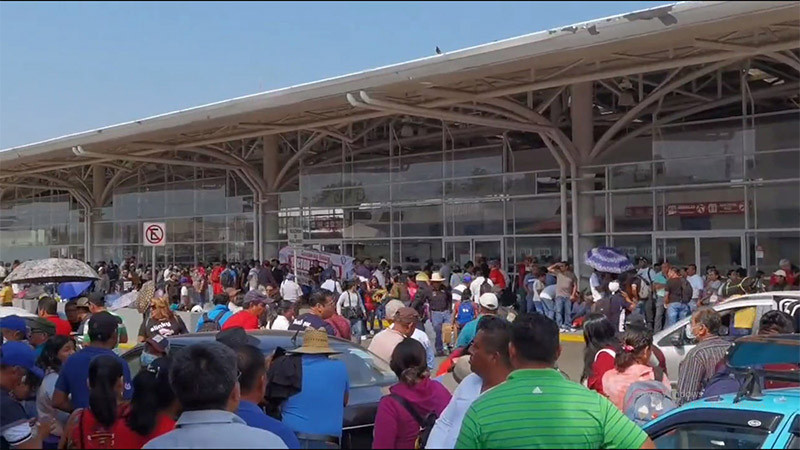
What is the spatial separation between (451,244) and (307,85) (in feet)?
33.0

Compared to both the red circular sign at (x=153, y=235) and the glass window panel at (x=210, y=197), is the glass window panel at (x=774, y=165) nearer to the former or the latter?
the red circular sign at (x=153, y=235)

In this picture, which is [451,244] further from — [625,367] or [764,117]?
[625,367]

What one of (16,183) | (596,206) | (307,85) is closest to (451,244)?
(596,206)

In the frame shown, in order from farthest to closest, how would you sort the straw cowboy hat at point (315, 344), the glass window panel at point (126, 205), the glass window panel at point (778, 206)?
the glass window panel at point (126, 205) < the glass window panel at point (778, 206) < the straw cowboy hat at point (315, 344)

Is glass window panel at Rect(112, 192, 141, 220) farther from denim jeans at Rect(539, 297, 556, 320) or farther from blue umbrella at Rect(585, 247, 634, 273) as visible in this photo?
blue umbrella at Rect(585, 247, 634, 273)

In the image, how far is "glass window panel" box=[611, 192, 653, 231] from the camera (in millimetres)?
22609

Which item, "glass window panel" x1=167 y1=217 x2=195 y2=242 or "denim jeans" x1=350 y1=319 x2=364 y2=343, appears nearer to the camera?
"denim jeans" x1=350 y1=319 x2=364 y2=343

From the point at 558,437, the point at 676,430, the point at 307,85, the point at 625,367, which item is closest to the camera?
the point at 558,437

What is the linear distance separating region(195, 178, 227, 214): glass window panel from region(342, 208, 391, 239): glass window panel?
25.3 feet

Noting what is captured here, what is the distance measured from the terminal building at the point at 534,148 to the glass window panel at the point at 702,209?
0.04m

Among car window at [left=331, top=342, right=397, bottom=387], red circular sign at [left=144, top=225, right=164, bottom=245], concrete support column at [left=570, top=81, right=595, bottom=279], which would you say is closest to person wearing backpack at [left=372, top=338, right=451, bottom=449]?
car window at [left=331, top=342, right=397, bottom=387]

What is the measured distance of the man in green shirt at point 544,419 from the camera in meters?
3.14

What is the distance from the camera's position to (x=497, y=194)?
85.4 feet

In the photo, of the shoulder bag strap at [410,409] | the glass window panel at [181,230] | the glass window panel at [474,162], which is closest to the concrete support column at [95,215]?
the glass window panel at [181,230]
